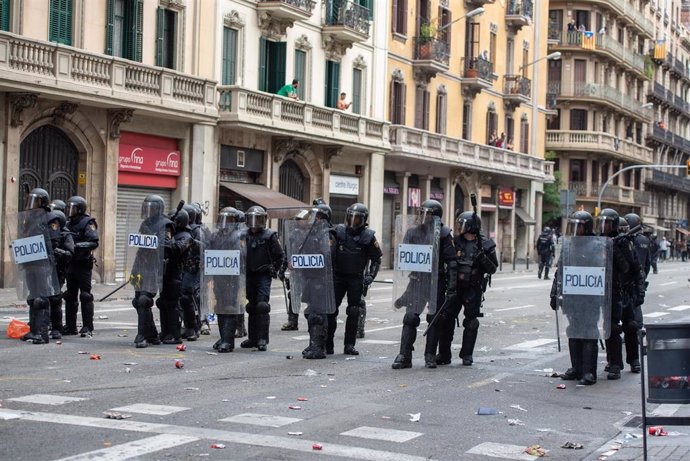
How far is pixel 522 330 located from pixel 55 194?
12981mm

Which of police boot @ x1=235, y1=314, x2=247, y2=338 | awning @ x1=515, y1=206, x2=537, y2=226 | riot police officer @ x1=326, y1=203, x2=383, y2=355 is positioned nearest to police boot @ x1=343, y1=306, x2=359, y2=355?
riot police officer @ x1=326, y1=203, x2=383, y2=355

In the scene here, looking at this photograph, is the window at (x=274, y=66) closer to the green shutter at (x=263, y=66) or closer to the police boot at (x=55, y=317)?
the green shutter at (x=263, y=66)

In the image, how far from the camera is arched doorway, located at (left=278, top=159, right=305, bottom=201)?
36938 mm

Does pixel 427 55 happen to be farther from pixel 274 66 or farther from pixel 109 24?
pixel 109 24

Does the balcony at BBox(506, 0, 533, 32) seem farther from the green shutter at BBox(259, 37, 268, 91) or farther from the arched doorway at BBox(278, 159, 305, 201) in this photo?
the green shutter at BBox(259, 37, 268, 91)

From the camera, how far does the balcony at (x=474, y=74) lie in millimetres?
48844

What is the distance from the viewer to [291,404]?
1016 centimetres

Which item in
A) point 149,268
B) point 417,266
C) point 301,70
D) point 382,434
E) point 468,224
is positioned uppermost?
point 301,70

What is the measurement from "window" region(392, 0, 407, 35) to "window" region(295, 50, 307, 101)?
22.4ft

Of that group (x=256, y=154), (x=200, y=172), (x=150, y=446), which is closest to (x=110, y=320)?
→ (x=150, y=446)

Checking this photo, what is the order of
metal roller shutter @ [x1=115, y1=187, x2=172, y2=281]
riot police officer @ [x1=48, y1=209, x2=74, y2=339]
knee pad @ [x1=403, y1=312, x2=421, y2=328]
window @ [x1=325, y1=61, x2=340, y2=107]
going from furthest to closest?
window @ [x1=325, y1=61, x2=340, y2=107]
metal roller shutter @ [x1=115, y1=187, x2=172, y2=281]
riot police officer @ [x1=48, y1=209, x2=74, y2=339]
knee pad @ [x1=403, y1=312, x2=421, y2=328]

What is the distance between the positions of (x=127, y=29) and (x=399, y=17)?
16.3 m

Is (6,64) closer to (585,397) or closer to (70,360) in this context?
(70,360)

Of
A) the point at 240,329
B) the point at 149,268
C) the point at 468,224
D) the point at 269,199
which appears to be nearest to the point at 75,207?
→ the point at 149,268
